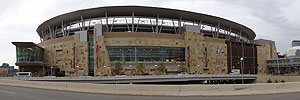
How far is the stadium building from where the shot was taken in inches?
2960

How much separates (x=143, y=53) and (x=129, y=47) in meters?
4.74

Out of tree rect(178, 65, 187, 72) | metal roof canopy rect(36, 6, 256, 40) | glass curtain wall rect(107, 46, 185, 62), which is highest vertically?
metal roof canopy rect(36, 6, 256, 40)

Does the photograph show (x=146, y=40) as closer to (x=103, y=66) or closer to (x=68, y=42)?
(x=103, y=66)

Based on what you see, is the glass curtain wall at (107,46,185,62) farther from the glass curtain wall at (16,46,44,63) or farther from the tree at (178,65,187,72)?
the glass curtain wall at (16,46,44,63)

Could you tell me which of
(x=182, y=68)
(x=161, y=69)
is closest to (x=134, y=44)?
(x=161, y=69)

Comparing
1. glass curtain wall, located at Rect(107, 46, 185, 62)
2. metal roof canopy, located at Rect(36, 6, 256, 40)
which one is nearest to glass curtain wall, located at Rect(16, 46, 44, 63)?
metal roof canopy, located at Rect(36, 6, 256, 40)

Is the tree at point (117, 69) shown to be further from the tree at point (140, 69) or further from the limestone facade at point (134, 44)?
the tree at point (140, 69)

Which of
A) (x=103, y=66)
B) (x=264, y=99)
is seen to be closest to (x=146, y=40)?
(x=103, y=66)

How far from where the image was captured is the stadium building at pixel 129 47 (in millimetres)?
75188

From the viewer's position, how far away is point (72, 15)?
266 ft

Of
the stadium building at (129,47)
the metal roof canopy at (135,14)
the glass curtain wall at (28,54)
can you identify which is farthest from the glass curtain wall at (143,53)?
the glass curtain wall at (28,54)

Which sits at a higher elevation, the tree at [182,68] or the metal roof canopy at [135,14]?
the metal roof canopy at [135,14]

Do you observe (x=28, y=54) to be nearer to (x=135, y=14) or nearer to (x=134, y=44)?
(x=134, y=44)

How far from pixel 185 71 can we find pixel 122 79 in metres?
32.3
